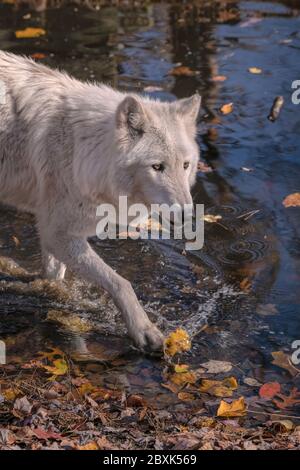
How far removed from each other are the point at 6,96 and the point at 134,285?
75.8 inches

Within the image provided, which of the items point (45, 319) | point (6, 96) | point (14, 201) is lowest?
point (45, 319)

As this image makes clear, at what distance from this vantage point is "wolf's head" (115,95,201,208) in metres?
5.68

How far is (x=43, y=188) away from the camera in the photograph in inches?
256

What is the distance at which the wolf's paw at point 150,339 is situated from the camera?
19.6ft

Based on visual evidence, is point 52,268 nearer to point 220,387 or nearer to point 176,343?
point 176,343

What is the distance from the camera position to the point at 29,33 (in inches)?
520

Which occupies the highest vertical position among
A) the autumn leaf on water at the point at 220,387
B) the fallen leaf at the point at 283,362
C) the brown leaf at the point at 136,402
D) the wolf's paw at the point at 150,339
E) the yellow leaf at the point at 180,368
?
the wolf's paw at the point at 150,339

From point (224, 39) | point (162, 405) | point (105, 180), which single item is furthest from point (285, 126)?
point (162, 405)

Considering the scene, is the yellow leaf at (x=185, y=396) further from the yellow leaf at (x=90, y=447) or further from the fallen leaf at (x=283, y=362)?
the yellow leaf at (x=90, y=447)

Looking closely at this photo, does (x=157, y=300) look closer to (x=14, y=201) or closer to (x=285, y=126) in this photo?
(x=14, y=201)

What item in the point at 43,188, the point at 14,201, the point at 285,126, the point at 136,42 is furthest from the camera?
the point at 136,42

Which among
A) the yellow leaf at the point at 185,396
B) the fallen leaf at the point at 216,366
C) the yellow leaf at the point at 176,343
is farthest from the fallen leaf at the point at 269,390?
the yellow leaf at the point at 176,343

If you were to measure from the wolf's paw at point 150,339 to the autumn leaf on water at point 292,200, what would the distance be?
283cm

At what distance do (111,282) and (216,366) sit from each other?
1002 mm
